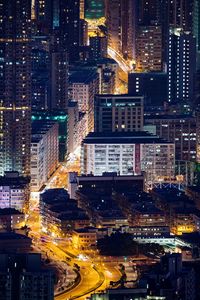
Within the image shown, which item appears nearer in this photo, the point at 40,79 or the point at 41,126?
the point at 41,126

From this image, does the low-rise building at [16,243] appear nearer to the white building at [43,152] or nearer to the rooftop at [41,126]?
the white building at [43,152]

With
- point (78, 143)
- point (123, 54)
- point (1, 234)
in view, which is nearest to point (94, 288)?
point (1, 234)

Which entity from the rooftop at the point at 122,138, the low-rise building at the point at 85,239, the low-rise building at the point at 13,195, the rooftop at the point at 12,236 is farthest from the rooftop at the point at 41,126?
the rooftop at the point at 12,236

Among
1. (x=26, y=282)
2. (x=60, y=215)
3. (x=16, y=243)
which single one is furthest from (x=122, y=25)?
(x=26, y=282)

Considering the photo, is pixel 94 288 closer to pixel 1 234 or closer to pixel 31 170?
pixel 1 234

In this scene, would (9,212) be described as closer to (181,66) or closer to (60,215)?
(60,215)
